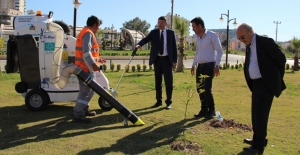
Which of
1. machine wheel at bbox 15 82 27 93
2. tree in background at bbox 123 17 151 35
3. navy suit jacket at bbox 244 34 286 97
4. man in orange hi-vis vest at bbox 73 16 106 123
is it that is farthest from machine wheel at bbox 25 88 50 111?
tree in background at bbox 123 17 151 35

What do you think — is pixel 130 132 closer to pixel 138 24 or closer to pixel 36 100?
pixel 36 100

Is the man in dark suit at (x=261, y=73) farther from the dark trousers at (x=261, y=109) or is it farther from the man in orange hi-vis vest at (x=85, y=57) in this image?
the man in orange hi-vis vest at (x=85, y=57)

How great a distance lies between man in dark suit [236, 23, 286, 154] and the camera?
4059 millimetres

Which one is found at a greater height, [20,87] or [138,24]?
[138,24]

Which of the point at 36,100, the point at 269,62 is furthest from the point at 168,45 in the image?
the point at 269,62

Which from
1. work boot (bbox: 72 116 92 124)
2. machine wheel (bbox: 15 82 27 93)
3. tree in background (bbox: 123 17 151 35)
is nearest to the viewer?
work boot (bbox: 72 116 92 124)

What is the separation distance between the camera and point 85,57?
5.40 metres

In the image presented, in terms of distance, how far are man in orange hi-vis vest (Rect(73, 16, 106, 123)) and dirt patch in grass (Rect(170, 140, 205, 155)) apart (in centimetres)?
193

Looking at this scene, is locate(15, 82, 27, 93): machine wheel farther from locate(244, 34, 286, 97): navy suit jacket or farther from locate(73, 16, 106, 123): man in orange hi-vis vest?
locate(244, 34, 286, 97): navy suit jacket

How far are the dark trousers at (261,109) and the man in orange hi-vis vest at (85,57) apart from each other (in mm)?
2655

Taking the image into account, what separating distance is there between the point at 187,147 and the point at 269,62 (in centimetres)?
158

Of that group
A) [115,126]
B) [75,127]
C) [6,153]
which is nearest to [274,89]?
[115,126]

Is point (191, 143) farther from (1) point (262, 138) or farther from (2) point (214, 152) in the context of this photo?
(1) point (262, 138)

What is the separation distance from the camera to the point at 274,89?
407 centimetres
